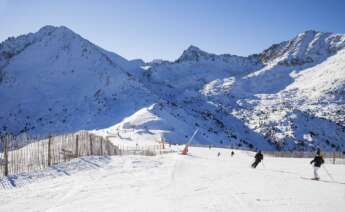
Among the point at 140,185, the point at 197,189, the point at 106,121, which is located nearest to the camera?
the point at 197,189

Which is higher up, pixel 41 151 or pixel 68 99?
pixel 68 99

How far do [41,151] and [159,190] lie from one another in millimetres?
12725

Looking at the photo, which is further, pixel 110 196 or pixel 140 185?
pixel 140 185

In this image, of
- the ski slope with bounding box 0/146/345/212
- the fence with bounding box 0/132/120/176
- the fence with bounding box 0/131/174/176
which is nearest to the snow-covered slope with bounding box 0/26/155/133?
the fence with bounding box 0/132/120/176

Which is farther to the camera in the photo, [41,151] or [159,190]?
[41,151]

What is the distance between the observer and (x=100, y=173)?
2252cm

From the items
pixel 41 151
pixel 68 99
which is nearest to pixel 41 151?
pixel 41 151

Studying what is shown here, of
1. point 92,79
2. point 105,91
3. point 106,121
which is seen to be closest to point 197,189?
point 106,121

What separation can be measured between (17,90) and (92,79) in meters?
34.8

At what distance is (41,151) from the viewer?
27.3 metres

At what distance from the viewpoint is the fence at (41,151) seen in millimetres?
23378

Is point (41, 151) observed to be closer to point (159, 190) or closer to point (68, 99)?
point (159, 190)

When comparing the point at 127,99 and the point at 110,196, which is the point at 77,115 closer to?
the point at 127,99

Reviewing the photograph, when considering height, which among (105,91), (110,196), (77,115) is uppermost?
(105,91)
